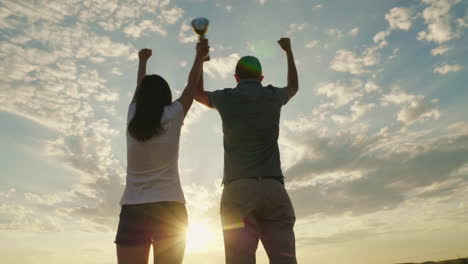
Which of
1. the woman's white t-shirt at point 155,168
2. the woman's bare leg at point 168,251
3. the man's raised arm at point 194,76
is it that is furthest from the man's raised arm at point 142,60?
the woman's bare leg at point 168,251

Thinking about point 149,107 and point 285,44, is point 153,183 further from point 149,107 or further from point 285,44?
point 285,44

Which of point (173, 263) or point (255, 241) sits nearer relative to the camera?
point (173, 263)

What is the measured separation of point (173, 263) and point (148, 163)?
1022 mm

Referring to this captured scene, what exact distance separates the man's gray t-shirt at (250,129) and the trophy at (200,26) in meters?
1.06

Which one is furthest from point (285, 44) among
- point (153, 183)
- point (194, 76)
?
point (153, 183)

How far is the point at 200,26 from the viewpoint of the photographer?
18.3 feet

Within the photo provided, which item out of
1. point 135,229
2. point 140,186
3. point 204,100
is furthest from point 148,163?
point 204,100

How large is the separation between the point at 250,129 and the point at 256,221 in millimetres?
1031

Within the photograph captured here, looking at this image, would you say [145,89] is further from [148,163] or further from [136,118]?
[148,163]

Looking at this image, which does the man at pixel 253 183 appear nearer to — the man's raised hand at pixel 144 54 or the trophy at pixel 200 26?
the trophy at pixel 200 26

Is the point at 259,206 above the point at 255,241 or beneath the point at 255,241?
above

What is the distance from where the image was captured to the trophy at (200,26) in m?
5.56

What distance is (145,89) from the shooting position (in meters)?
4.34

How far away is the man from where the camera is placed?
4410 millimetres
